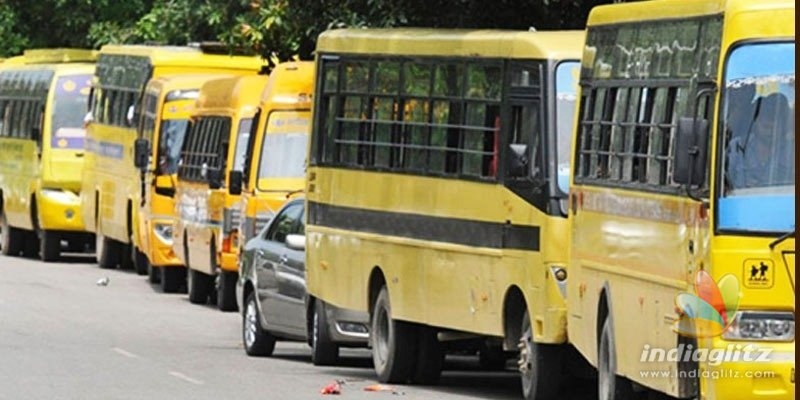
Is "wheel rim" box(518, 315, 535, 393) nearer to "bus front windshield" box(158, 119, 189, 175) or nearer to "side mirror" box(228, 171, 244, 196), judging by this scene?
"side mirror" box(228, 171, 244, 196)

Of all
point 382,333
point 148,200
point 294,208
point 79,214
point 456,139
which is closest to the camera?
point 456,139

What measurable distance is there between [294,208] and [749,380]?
10.9 metres

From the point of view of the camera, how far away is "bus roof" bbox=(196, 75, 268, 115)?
96.0ft

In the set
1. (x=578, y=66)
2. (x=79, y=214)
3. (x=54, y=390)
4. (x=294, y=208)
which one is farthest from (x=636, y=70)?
(x=79, y=214)

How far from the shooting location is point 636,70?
1565 centimetres

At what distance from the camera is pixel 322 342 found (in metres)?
21.8

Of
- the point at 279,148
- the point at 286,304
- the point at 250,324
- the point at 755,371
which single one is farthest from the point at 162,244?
the point at 755,371

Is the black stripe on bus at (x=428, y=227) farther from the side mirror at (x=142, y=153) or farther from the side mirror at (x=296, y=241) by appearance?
the side mirror at (x=142, y=153)

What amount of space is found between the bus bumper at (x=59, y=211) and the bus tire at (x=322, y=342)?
60.3ft

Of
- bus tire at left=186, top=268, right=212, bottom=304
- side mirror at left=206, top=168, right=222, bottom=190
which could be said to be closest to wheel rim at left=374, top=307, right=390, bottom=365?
side mirror at left=206, top=168, right=222, bottom=190

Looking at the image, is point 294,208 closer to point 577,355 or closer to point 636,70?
point 577,355

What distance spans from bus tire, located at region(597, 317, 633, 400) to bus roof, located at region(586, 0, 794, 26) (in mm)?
1866

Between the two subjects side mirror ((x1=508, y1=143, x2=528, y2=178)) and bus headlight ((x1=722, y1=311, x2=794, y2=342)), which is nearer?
bus headlight ((x1=722, y1=311, x2=794, y2=342))

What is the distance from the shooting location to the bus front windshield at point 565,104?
18094 millimetres
